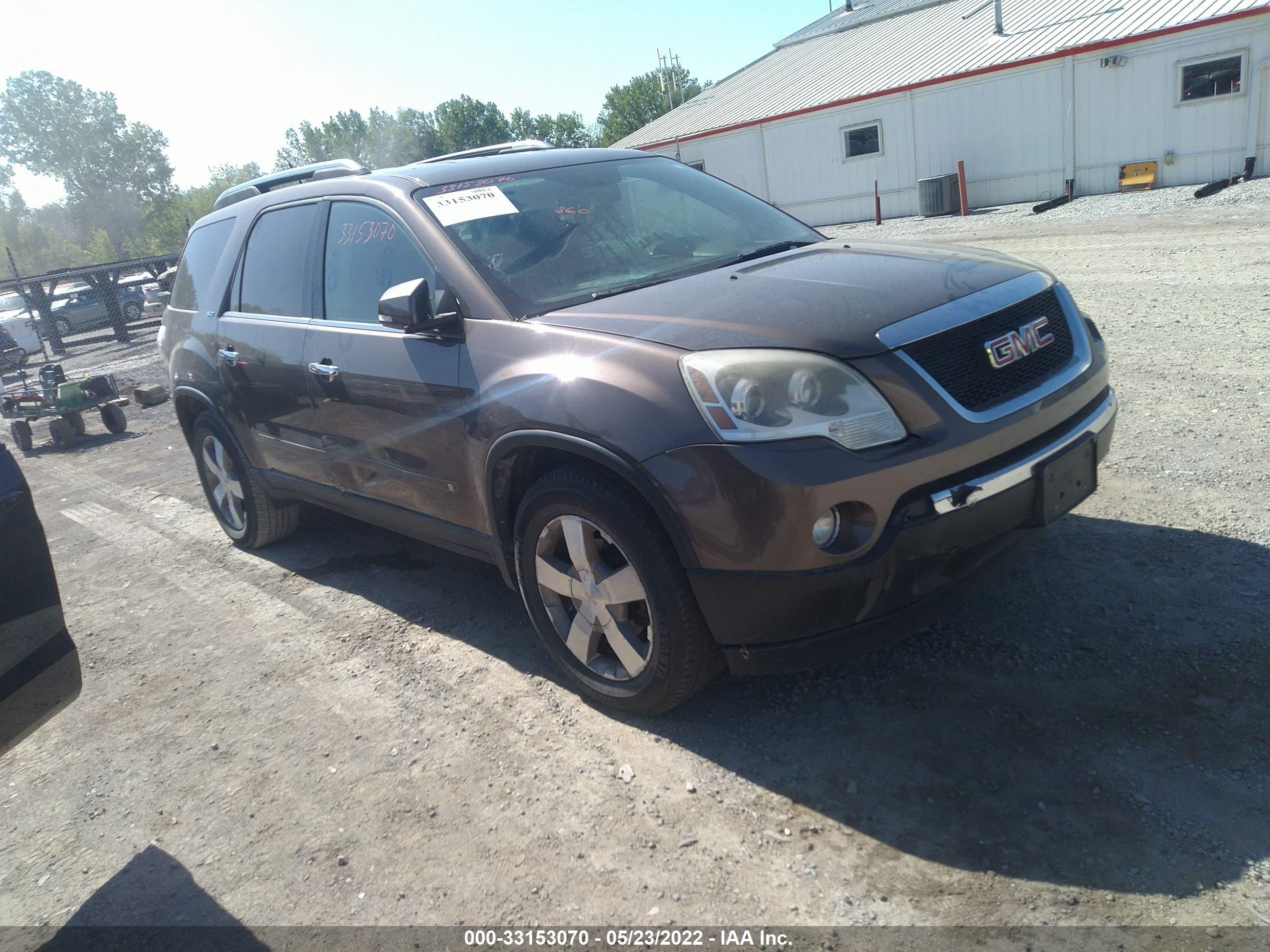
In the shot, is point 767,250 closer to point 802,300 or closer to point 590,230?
point 590,230

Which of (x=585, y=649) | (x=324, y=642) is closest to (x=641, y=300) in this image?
(x=585, y=649)

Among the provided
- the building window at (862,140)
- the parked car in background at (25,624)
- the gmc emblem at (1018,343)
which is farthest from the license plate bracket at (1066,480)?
the building window at (862,140)

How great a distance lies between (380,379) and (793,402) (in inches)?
72.0

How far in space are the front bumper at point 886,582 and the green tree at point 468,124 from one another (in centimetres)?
8015

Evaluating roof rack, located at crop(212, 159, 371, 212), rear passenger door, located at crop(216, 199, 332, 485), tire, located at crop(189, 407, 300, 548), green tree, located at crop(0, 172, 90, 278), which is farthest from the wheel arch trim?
green tree, located at crop(0, 172, 90, 278)

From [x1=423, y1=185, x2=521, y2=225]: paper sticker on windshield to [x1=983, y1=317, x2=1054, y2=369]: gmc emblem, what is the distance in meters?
1.88

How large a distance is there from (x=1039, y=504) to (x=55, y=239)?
347ft

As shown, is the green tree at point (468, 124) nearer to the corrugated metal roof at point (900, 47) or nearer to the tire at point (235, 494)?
the corrugated metal roof at point (900, 47)

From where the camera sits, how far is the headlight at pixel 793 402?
8.37ft

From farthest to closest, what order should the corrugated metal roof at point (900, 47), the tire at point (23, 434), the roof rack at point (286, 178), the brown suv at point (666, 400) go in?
the corrugated metal roof at point (900, 47) → the tire at point (23, 434) → the roof rack at point (286, 178) → the brown suv at point (666, 400)

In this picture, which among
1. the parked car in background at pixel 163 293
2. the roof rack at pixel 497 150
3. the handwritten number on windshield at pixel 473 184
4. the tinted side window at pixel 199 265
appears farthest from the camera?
the parked car in background at pixel 163 293

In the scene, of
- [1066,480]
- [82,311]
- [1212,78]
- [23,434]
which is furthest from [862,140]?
[1066,480]

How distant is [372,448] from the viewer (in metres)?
3.88

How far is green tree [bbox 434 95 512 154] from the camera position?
77438 millimetres
